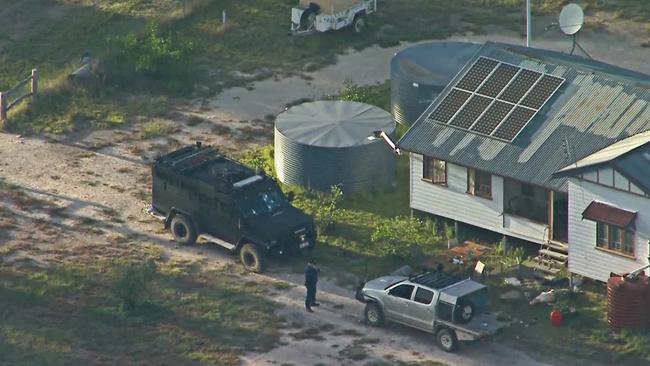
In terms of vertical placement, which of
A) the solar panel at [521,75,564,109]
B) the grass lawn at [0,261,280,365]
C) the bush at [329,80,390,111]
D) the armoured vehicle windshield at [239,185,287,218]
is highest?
the solar panel at [521,75,564,109]

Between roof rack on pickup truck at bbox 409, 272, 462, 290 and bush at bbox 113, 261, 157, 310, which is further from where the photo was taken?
bush at bbox 113, 261, 157, 310

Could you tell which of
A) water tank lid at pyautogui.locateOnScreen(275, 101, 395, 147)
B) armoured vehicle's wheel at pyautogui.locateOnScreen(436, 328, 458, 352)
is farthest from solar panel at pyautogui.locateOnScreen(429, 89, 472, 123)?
armoured vehicle's wheel at pyautogui.locateOnScreen(436, 328, 458, 352)

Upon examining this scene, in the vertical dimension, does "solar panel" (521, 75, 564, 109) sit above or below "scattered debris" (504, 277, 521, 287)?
above

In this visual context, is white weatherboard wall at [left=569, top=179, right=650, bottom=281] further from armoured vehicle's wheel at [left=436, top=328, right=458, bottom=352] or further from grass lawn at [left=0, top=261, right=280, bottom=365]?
grass lawn at [left=0, top=261, right=280, bottom=365]

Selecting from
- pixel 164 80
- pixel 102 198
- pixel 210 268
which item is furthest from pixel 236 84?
pixel 210 268

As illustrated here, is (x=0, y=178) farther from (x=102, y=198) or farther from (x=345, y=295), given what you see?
(x=345, y=295)

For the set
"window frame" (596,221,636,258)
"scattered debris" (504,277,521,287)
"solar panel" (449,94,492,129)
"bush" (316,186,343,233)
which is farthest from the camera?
"bush" (316,186,343,233)
